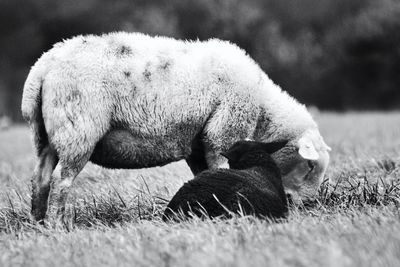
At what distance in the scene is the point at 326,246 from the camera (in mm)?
3104

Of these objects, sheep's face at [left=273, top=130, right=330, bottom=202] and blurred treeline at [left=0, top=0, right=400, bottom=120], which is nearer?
sheep's face at [left=273, top=130, right=330, bottom=202]

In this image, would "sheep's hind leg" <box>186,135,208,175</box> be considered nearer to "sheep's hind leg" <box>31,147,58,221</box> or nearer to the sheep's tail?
"sheep's hind leg" <box>31,147,58,221</box>

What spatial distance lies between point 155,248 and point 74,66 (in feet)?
6.84

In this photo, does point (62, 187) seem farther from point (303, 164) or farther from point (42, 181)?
point (303, 164)

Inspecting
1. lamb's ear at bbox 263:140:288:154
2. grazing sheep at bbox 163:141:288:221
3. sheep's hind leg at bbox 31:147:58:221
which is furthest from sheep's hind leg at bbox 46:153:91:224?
lamb's ear at bbox 263:140:288:154

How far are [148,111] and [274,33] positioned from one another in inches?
705

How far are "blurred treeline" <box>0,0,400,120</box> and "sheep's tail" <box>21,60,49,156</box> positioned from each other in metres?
16.3

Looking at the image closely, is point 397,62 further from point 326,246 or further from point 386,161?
point 326,246

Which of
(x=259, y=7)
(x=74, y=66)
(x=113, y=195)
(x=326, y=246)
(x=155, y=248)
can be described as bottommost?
(x=113, y=195)

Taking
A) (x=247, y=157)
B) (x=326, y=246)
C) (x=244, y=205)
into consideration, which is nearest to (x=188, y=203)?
(x=244, y=205)

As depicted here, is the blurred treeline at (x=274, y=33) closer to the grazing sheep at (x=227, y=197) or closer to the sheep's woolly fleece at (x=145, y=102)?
the sheep's woolly fleece at (x=145, y=102)

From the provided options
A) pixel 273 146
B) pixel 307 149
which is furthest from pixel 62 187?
pixel 307 149

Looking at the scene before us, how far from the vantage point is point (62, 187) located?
494 centimetres

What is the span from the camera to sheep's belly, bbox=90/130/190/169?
5.09 m
